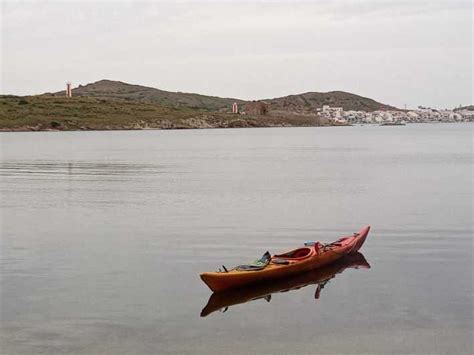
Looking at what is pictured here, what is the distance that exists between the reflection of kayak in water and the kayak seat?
0.59m

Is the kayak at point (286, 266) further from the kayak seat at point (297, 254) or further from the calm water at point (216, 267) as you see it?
the calm water at point (216, 267)

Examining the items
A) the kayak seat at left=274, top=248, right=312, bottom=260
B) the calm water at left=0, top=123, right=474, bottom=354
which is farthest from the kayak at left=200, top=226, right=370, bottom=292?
the calm water at left=0, top=123, right=474, bottom=354

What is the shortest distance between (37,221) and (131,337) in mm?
19958

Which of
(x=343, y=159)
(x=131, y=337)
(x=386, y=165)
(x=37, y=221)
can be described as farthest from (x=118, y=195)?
(x=343, y=159)

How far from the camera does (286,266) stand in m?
22.5

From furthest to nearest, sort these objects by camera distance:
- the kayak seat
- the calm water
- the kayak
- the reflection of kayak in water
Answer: the kayak seat
the kayak
the reflection of kayak in water
the calm water

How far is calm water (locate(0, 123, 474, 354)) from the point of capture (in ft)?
56.7

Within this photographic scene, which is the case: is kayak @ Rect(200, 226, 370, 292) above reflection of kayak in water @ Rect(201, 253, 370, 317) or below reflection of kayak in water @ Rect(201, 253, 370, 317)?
above

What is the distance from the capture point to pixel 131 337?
1723 cm

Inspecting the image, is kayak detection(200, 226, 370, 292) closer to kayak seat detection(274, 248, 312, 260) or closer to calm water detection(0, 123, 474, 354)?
kayak seat detection(274, 248, 312, 260)

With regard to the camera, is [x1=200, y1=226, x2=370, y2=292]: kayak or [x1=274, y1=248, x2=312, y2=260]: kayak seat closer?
[x1=200, y1=226, x2=370, y2=292]: kayak

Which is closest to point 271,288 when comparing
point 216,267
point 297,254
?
point 297,254

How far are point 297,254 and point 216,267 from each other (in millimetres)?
2909

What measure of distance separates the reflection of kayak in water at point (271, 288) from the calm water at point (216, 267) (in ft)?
1.00
